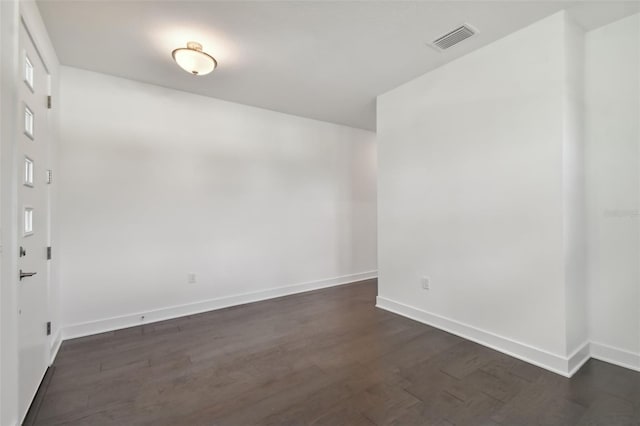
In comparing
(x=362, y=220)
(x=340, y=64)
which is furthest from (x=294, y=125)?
(x=362, y=220)

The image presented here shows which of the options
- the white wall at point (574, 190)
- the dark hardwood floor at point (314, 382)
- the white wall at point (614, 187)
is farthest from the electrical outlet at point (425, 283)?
the white wall at point (614, 187)

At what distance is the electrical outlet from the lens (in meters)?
3.29

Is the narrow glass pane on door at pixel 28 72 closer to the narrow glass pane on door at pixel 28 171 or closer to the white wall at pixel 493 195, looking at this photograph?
the narrow glass pane on door at pixel 28 171

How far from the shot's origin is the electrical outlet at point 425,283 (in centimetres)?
329

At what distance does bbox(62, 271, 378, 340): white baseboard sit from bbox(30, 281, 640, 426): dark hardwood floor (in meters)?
0.14

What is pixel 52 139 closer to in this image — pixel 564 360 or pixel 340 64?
pixel 340 64

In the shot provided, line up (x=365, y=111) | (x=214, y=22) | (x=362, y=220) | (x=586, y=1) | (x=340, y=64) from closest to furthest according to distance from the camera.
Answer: (x=586, y=1) → (x=214, y=22) → (x=340, y=64) → (x=365, y=111) → (x=362, y=220)

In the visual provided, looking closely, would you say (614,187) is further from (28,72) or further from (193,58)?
(28,72)

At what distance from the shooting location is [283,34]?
2510mm

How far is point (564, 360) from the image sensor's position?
225cm

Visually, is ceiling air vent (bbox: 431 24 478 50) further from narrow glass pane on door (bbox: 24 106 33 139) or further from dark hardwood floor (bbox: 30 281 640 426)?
narrow glass pane on door (bbox: 24 106 33 139)

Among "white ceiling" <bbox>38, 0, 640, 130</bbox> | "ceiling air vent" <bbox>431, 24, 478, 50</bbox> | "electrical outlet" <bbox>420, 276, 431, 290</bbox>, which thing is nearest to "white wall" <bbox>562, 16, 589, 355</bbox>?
"white ceiling" <bbox>38, 0, 640, 130</bbox>

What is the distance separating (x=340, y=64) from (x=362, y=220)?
305cm

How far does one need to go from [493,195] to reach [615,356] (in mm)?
1664
